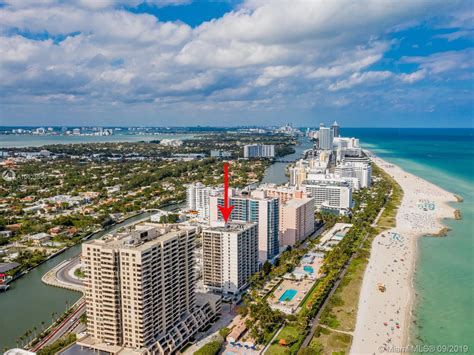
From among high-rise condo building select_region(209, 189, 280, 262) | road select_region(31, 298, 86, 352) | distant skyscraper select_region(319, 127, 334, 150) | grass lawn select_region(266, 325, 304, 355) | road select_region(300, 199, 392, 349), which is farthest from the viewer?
distant skyscraper select_region(319, 127, 334, 150)

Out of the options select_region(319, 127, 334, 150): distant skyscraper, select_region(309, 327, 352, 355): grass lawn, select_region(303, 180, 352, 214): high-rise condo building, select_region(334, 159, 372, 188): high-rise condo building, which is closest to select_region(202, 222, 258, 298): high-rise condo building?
select_region(309, 327, 352, 355): grass lawn

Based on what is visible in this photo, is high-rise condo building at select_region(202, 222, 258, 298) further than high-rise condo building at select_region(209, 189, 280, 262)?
A: No

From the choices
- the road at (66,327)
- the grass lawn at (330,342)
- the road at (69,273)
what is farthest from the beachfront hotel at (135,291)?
the road at (69,273)

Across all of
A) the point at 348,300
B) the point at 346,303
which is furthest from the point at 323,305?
the point at 348,300

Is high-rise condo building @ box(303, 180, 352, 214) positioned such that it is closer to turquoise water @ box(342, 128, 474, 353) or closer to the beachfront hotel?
turquoise water @ box(342, 128, 474, 353)

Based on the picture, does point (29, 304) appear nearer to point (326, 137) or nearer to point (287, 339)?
point (287, 339)

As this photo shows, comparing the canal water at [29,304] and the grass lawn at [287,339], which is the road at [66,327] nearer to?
the canal water at [29,304]
